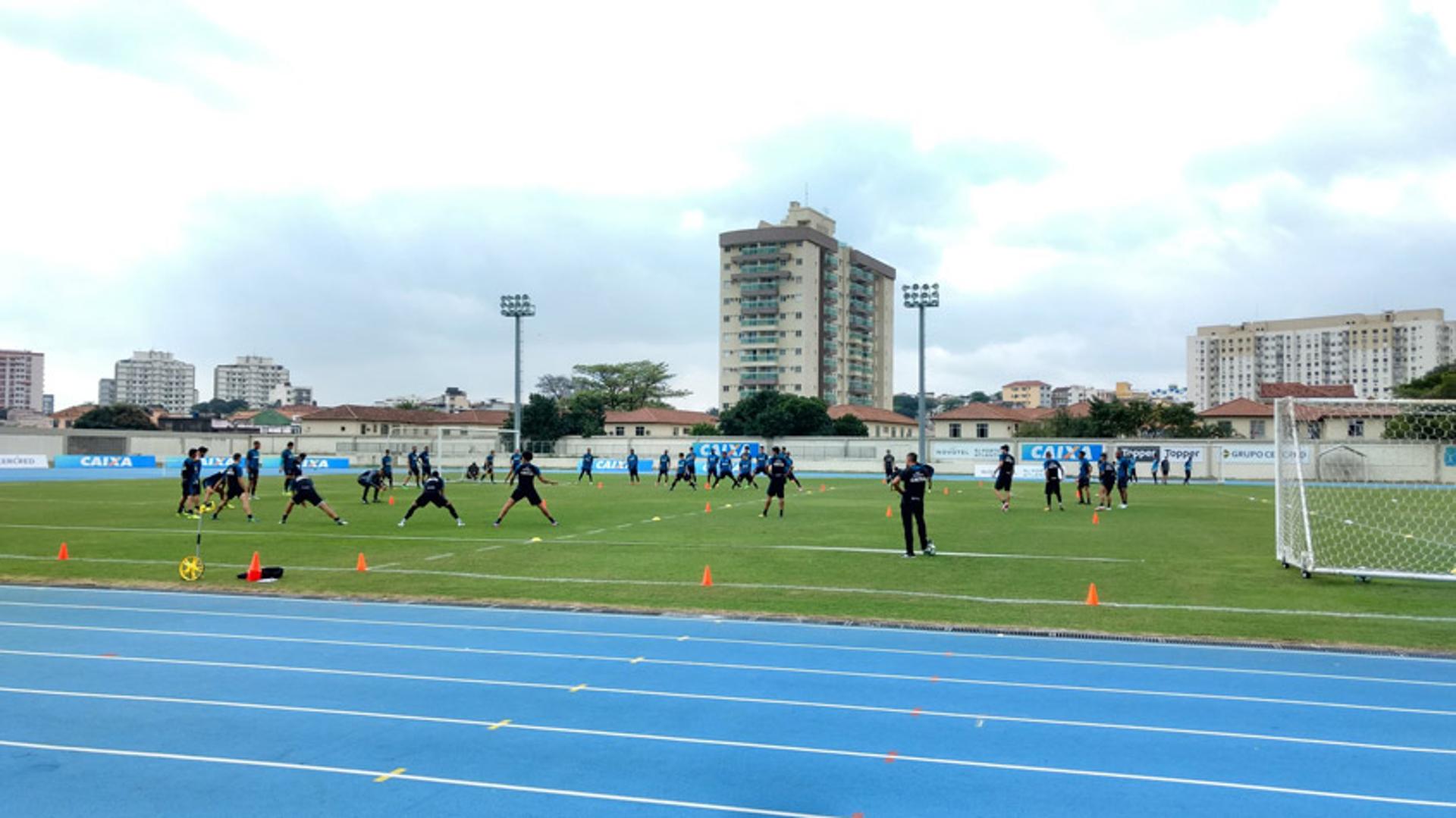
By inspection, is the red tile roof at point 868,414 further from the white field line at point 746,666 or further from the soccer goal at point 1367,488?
the white field line at point 746,666

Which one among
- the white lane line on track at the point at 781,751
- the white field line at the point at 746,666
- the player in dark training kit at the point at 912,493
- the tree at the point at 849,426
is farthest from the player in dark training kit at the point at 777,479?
the tree at the point at 849,426

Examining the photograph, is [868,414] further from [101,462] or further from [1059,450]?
[101,462]

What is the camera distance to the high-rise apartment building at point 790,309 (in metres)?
115

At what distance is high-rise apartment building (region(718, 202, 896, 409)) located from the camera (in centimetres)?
11519

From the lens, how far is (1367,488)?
1699 inches

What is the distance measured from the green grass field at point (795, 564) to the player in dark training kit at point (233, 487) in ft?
1.84

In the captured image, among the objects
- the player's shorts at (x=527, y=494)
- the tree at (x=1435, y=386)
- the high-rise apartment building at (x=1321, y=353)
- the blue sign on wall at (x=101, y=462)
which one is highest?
the high-rise apartment building at (x=1321, y=353)

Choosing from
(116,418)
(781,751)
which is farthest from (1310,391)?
(116,418)

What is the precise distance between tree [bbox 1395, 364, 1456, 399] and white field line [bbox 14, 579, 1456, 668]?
67136mm

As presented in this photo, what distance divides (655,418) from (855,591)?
294 ft

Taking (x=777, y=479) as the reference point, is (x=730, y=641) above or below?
below

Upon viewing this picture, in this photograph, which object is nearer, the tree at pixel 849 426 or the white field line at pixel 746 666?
the white field line at pixel 746 666

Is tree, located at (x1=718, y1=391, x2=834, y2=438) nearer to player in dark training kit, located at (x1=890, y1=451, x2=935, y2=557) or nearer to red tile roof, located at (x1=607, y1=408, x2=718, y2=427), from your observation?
red tile roof, located at (x1=607, y1=408, x2=718, y2=427)

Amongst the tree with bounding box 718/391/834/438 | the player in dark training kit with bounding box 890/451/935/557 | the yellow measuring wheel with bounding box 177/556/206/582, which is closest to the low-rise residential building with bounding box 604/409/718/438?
the tree with bounding box 718/391/834/438
